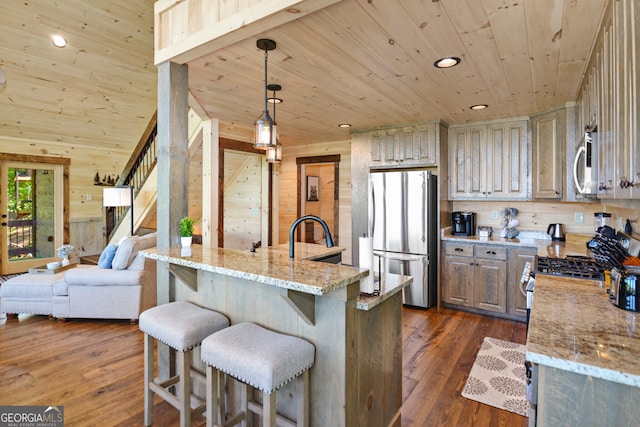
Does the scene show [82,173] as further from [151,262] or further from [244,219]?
[151,262]

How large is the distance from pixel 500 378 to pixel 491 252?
165cm

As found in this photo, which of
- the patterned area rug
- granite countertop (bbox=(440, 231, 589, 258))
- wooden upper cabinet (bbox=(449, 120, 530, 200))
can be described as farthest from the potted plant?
wooden upper cabinet (bbox=(449, 120, 530, 200))

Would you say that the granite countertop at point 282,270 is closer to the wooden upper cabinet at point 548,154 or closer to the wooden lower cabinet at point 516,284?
the wooden lower cabinet at point 516,284

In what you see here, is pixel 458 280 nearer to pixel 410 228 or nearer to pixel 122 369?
pixel 410 228

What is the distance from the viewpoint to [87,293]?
360 centimetres

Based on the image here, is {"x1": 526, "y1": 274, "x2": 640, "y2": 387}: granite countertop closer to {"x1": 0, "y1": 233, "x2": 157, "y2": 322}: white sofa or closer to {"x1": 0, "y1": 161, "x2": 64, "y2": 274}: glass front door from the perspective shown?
{"x1": 0, "y1": 233, "x2": 157, "y2": 322}: white sofa

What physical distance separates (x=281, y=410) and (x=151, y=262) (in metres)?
2.66

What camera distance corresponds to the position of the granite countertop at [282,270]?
1408 millimetres

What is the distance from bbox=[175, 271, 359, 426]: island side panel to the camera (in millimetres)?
1540

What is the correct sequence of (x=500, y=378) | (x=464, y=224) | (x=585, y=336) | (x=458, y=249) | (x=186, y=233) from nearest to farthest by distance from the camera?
(x=585, y=336), (x=186, y=233), (x=500, y=378), (x=458, y=249), (x=464, y=224)

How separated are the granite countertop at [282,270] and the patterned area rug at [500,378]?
1165mm

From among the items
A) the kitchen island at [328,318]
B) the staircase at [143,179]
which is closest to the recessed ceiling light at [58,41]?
the staircase at [143,179]

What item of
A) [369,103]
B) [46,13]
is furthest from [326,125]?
[46,13]

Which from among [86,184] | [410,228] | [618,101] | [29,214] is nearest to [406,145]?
[410,228]
